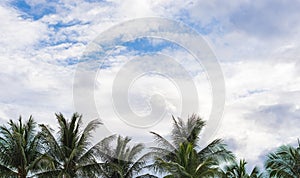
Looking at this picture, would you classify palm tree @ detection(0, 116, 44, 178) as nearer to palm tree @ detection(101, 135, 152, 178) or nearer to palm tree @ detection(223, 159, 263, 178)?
palm tree @ detection(101, 135, 152, 178)

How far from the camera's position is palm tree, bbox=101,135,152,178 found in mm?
35562

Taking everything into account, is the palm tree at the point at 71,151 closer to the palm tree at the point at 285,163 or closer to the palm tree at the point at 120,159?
the palm tree at the point at 120,159

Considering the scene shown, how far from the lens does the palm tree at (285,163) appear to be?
3414cm

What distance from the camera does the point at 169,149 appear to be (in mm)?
35438

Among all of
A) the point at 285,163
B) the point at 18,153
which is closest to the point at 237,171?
the point at 285,163

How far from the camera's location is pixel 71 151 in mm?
33406

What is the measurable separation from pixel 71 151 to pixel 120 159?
5.13 metres

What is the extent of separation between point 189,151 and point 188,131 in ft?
16.8

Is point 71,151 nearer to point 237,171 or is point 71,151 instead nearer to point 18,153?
point 18,153

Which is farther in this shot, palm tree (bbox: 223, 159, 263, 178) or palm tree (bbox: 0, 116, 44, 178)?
palm tree (bbox: 223, 159, 263, 178)

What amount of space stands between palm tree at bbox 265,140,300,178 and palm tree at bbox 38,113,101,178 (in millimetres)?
13306

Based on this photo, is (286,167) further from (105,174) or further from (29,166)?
(29,166)

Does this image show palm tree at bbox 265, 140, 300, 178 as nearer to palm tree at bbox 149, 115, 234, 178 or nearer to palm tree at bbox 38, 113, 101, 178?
palm tree at bbox 149, 115, 234, 178

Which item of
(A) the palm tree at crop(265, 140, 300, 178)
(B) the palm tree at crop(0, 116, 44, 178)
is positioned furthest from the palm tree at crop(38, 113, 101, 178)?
(A) the palm tree at crop(265, 140, 300, 178)
